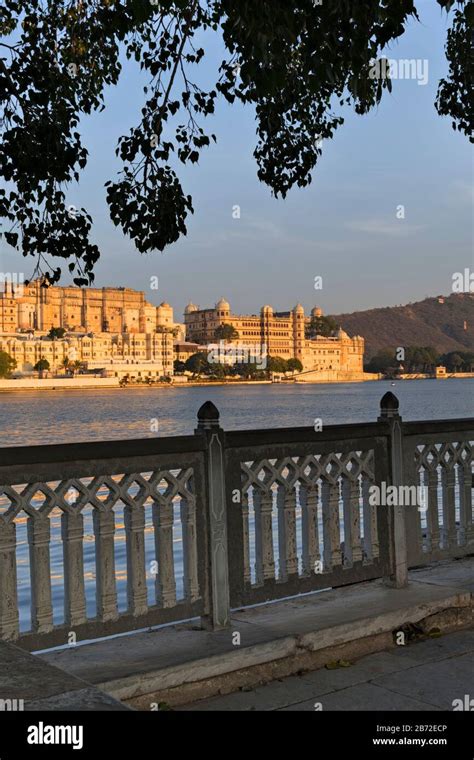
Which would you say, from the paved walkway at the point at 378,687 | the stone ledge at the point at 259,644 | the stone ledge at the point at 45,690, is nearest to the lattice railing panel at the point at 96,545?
the stone ledge at the point at 259,644

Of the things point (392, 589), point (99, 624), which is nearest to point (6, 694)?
point (99, 624)

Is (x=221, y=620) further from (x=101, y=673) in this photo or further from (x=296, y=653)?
(x=101, y=673)

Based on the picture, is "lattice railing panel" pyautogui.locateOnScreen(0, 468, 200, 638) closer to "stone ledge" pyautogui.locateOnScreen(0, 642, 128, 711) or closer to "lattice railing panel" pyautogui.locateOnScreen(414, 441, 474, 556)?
"stone ledge" pyautogui.locateOnScreen(0, 642, 128, 711)

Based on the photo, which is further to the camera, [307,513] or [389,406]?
[389,406]

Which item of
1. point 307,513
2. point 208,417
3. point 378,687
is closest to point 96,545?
point 208,417

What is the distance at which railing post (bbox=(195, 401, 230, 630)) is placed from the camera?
5.57 meters

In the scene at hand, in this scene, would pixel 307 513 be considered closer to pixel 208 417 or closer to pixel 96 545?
pixel 208 417

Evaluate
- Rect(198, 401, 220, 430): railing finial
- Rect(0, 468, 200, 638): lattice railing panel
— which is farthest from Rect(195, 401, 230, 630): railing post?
Rect(0, 468, 200, 638): lattice railing panel

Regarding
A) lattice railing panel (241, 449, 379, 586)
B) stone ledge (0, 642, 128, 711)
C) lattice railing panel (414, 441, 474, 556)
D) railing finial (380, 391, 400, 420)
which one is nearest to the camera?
stone ledge (0, 642, 128, 711)

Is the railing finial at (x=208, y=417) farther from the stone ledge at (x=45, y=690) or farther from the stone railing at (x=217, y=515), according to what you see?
the stone ledge at (x=45, y=690)

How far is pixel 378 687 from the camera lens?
493 centimetres

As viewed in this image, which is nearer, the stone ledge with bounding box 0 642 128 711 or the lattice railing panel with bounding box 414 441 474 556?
the stone ledge with bounding box 0 642 128 711

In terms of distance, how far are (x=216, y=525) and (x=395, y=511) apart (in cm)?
177
